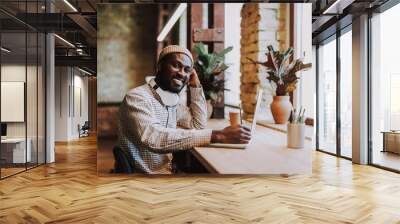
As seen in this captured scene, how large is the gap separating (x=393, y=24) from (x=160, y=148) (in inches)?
166

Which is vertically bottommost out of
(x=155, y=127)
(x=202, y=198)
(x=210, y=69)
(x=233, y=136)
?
(x=202, y=198)

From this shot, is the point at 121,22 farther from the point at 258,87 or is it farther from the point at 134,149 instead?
the point at 258,87

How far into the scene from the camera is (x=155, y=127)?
5.34 metres

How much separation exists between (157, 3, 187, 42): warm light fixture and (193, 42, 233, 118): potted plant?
43 cm

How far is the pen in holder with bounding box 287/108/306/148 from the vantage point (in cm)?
557

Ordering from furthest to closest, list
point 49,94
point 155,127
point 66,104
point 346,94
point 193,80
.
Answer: point 66,104, point 346,94, point 49,94, point 193,80, point 155,127

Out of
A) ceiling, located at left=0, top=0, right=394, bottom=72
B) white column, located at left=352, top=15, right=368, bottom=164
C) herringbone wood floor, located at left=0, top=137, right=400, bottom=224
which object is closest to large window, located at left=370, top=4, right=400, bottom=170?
white column, located at left=352, top=15, right=368, bottom=164

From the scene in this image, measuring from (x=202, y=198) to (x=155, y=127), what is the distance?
129cm

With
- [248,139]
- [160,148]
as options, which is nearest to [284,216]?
[248,139]

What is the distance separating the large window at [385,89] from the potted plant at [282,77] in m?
1.83

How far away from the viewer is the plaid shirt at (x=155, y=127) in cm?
534

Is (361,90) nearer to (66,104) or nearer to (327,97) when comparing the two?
(327,97)

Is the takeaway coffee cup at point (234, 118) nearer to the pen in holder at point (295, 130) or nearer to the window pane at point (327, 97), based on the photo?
the pen in holder at point (295, 130)

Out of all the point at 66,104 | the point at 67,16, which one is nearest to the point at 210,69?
the point at 67,16
